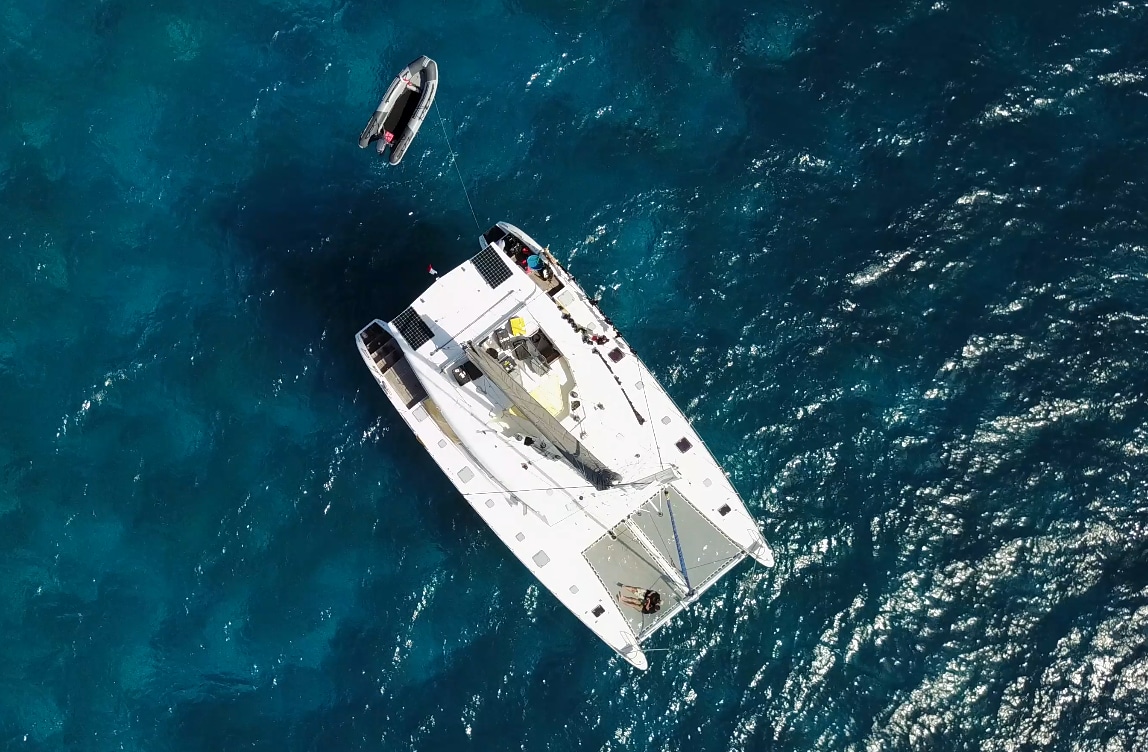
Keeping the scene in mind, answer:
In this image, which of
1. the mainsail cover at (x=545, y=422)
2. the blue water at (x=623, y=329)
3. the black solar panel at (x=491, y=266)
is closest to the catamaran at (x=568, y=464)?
the black solar panel at (x=491, y=266)

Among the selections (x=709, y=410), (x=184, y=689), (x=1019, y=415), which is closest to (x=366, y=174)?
(x=709, y=410)

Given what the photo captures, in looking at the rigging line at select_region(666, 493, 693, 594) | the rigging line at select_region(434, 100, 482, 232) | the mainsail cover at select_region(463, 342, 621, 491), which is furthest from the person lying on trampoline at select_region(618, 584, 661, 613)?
the rigging line at select_region(434, 100, 482, 232)

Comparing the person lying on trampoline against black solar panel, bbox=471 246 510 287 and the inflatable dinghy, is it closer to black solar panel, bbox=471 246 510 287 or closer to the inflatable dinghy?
black solar panel, bbox=471 246 510 287

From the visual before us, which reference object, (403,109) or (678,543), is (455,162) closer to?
(403,109)

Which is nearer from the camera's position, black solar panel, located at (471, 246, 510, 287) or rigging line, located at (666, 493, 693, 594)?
rigging line, located at (666, 493, 693, 594)

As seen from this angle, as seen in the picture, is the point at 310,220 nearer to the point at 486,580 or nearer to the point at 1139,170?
the point at 486,580

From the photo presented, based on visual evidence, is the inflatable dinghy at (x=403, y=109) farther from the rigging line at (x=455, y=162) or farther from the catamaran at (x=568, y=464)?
the catamaran at (x=568, y=464)

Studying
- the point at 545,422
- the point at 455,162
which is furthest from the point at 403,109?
the point at 545,422
